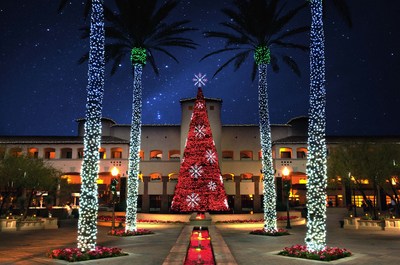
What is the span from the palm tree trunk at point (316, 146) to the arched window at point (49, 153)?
4567 cm

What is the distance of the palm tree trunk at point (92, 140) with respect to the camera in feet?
45.5

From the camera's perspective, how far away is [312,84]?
1525cm

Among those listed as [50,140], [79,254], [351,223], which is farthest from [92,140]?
[50,140]

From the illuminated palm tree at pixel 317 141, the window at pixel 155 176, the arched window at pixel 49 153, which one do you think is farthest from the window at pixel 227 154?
the illuminated palm tree at pixel 317 141

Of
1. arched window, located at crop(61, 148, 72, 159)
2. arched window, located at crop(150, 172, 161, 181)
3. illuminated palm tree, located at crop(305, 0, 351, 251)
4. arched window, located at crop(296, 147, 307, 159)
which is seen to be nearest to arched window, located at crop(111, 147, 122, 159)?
arched window, located at crop(150, 172, 161, 181)

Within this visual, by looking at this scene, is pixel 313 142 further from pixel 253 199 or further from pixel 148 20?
pixel 253 199

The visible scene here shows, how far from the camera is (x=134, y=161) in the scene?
22219 mm

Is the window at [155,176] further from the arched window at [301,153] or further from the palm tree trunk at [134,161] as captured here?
the palm tree trunk at [134,161]

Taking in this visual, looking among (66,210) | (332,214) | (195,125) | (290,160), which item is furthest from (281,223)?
(66,210)

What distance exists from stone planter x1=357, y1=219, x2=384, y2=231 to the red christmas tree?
1088 centimetres

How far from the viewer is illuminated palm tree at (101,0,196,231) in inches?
845

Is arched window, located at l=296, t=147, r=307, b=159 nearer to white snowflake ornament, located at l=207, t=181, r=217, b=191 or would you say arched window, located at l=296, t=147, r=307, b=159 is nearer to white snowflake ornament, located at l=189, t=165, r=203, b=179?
white snowflake ornament, located at l=207, t=181, r=217, b=191

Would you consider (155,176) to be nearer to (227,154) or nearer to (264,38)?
(227,154)

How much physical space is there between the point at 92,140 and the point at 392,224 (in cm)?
2231
